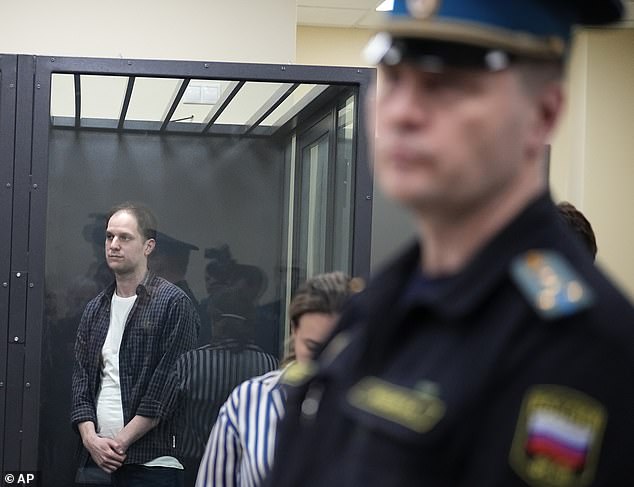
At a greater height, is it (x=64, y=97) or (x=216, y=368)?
(x=64, y=97)

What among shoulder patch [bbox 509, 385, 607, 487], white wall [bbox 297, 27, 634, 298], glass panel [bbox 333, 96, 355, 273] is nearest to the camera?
shoulder patch [bbox 509, 385, 607, 487]

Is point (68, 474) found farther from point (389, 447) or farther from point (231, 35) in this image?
point (389, 447)

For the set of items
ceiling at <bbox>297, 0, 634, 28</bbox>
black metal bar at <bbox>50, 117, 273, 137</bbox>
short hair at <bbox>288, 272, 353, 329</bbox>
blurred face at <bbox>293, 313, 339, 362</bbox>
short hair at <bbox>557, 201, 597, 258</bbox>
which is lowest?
blurred face at <bbox>293, 313, 339, 362</bbox>

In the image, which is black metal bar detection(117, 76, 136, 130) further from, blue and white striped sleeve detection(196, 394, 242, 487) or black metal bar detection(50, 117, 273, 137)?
blue and white striped sleeve detection(196, 394, 242, 487)

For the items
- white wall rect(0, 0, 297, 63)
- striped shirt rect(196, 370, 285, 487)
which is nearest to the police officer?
striped shirt rect(196, 370, 285, 487)

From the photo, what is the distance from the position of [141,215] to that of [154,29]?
1287mm

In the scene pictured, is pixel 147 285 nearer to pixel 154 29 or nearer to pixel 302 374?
pixel 154 29

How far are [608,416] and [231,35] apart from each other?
4279mm

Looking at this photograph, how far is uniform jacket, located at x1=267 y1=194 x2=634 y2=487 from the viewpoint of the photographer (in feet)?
2.65

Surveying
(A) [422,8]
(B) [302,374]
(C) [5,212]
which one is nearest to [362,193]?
(C) [5,212]

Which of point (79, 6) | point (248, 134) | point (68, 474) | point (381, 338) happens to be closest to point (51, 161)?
point (248, 134)

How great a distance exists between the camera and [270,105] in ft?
12.8

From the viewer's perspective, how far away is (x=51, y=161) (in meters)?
3.81

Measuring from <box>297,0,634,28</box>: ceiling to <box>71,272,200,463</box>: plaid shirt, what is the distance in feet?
13.1
